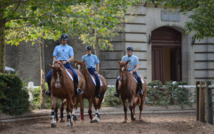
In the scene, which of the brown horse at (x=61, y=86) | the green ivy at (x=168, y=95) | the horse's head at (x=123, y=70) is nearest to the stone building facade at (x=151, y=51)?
the green ivy at (x=168, y=95)

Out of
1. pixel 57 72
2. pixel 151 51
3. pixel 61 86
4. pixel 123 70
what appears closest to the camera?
pixel 57 72

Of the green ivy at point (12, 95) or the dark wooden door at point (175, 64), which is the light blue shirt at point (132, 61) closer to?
the green ivy at point (12, 95)

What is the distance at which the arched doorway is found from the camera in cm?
2539

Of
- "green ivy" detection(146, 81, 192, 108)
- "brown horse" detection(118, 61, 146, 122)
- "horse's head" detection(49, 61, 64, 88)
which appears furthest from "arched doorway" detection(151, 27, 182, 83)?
"horse's head" detection(49, 61, 64, 88)

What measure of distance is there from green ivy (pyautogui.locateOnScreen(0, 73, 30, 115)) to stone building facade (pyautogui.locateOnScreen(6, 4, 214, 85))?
8.78m

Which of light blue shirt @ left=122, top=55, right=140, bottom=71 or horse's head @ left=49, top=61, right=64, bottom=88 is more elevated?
light blue shirt @ left=122, top=55, right=140, bottom=71

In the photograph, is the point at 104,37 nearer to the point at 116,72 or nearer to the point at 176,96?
the point at 116,72

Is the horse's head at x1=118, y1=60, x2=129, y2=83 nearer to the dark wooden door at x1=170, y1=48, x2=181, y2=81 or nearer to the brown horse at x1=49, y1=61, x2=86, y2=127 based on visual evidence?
the brown horse at x1=49, y1=61, x2=86, y2=127

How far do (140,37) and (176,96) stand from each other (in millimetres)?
4961

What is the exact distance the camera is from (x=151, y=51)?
25.2 meters

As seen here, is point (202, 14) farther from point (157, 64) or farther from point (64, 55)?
point (157, 64)

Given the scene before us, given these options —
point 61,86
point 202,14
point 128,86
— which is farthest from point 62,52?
point 202,14

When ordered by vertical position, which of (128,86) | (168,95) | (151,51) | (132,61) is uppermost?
(151,51)

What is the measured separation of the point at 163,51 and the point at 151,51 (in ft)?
3.00
